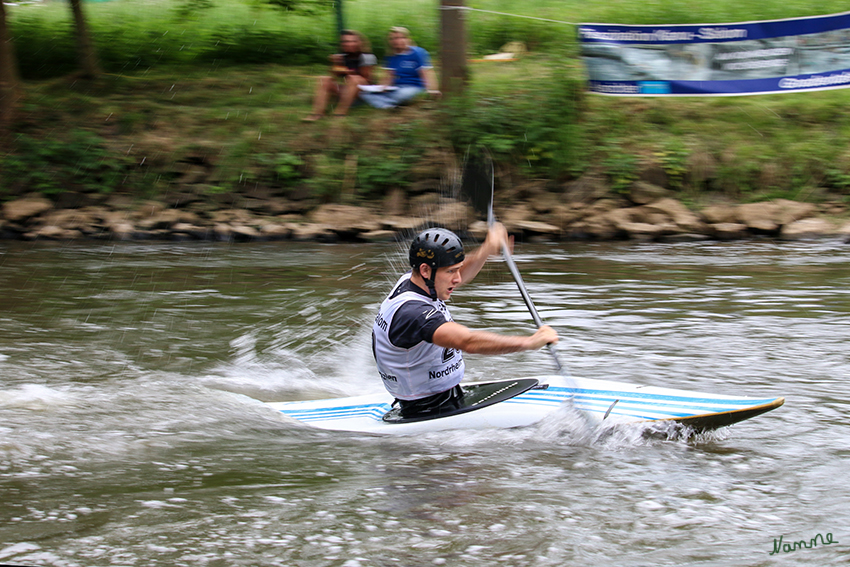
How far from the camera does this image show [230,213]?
10.9 metres

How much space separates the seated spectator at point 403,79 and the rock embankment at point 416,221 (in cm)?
176

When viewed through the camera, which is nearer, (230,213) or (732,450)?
(732,450)

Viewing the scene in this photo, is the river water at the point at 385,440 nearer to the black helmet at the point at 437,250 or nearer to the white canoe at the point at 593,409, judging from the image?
the white canoe at the point at 593,409

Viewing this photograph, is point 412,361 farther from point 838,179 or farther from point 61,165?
point 61,165

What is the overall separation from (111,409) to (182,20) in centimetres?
1106

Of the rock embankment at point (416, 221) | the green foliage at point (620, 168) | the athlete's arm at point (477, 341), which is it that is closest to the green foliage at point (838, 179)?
the rock embankment at point (416, 221)

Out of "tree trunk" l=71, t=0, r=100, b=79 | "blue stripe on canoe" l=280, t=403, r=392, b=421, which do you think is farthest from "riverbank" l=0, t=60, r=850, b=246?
"blue stripe on canoe" l=280, t=403, r=392, b=421

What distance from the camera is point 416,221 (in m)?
10.5

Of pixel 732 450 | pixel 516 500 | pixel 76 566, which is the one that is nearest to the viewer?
pixel 76 566

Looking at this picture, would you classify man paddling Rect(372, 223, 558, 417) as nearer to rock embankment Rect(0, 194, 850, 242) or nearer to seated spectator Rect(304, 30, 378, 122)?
rock embankment Rect(0, 194, 850, 242)

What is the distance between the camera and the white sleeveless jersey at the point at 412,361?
13.7ft

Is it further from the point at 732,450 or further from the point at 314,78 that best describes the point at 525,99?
the point at 732,450

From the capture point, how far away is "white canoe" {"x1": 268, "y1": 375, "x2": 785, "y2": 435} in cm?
421

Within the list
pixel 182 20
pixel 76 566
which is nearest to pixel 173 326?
pixel 76 566
